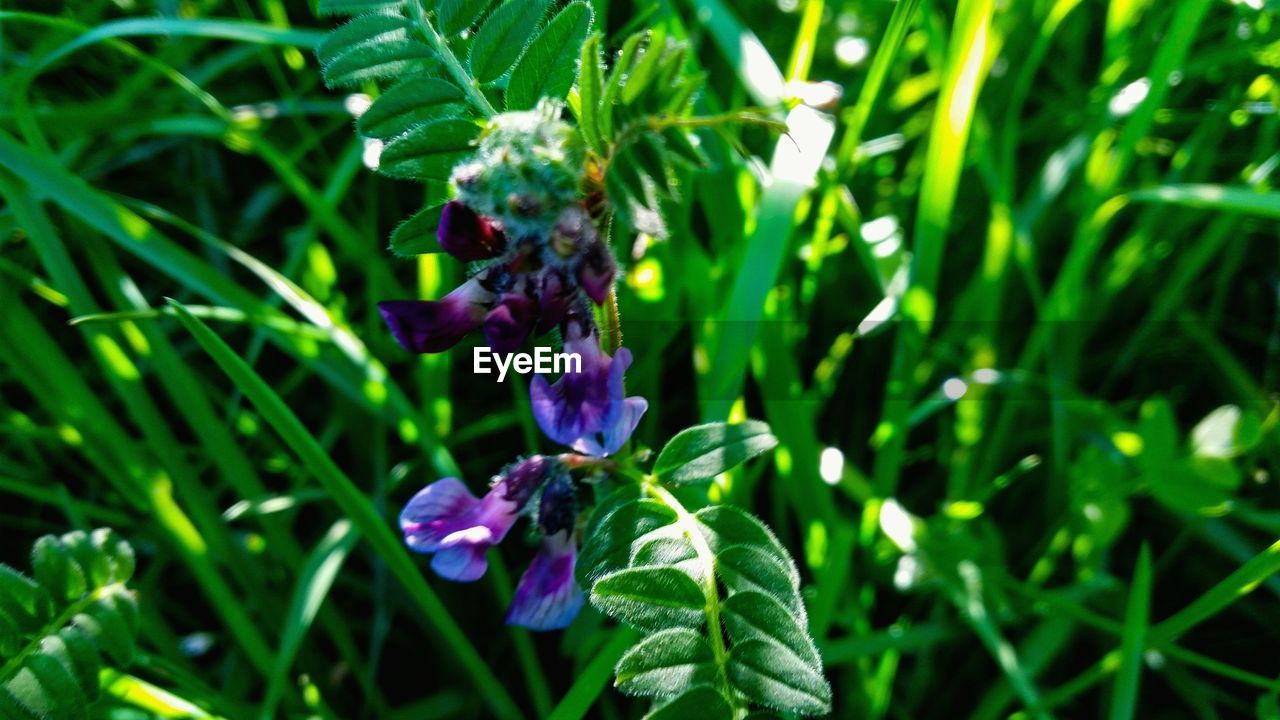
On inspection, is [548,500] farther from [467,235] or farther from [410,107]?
[410,107]

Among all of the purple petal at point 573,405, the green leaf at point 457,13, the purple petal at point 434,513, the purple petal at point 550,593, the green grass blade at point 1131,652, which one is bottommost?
the green grass blade at point 1131,652

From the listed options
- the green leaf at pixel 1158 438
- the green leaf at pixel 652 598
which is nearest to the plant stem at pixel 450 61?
the green leaf at pixel 652 598

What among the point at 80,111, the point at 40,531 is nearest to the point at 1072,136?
the point at 80,111

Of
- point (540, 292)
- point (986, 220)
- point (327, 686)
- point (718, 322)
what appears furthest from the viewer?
point (986, 220)

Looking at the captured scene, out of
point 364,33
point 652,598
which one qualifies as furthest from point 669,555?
point 364,33

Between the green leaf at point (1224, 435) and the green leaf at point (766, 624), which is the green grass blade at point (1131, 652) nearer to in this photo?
the green leaf at point (1224, 435)

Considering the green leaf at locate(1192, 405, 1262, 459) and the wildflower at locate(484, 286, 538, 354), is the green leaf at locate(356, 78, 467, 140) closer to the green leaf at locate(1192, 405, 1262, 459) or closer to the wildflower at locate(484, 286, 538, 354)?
the wildflower at locate(484, 286, 538, 354)

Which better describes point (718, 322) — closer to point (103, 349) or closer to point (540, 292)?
point (540, 292)
